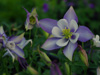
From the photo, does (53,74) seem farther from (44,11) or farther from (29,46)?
(44,11)

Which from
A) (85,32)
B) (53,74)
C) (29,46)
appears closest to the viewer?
(53,74)

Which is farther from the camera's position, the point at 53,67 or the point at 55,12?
the point at 55,12

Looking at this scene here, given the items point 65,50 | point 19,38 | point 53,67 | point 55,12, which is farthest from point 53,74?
point 55,12

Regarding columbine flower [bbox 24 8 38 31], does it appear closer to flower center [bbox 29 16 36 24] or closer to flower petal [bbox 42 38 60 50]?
flower center [bbox 29 16 36 24]

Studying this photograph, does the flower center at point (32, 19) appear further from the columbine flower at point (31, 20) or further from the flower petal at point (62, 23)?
the flower petal at point (62, 23)

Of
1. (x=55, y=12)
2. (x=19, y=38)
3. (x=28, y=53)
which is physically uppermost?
(x=19, y=38)

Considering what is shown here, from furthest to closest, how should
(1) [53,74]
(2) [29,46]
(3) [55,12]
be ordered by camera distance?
(3) [55,12] → (2) [29,46] → (1) [53,74]

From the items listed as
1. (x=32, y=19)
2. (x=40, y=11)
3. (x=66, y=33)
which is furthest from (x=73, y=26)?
(x=40, y=11)

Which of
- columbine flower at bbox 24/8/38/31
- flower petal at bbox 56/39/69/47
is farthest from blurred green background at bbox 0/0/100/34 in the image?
flower petal at bbox 56/39/69/47
